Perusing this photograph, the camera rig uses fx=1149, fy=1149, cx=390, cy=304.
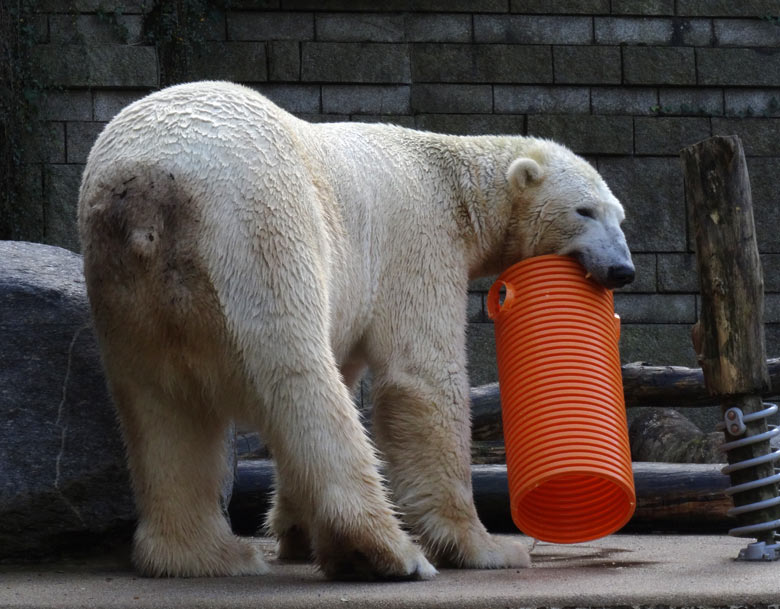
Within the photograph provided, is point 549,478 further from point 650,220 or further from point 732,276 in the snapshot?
point 650,220

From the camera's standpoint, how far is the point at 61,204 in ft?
22.9

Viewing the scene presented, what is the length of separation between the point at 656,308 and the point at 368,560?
4997 mm

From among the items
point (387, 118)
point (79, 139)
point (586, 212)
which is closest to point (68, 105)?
point (79, 139)

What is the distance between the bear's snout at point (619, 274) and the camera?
3887 mm

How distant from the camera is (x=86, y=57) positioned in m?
6.95

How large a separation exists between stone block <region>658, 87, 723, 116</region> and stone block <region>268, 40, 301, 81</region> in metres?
2.47

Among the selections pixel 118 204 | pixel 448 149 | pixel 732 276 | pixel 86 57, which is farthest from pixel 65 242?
pixel 732 276

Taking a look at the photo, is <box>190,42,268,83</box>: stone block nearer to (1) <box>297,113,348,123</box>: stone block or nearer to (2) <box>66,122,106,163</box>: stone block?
(1) <box>297,113,348,123</box>: stone block

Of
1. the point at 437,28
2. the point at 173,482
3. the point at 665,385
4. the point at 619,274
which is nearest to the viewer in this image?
the point at 173,482

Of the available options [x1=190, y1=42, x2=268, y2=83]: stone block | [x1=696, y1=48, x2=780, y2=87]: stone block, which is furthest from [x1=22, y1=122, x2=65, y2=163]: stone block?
[x1=696, y1=48, x2=780, y2=87]: stone block

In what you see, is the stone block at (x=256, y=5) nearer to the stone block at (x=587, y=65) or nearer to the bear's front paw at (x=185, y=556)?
the stone block at (x=587, y=65)

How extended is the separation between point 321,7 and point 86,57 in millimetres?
1518

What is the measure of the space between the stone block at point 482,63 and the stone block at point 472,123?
24 cm

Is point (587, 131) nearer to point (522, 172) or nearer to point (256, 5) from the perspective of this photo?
point (256, 5)
